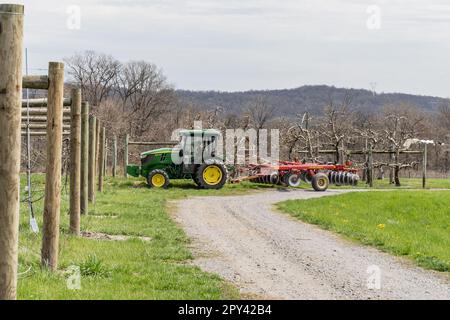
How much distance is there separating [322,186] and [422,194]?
626cm

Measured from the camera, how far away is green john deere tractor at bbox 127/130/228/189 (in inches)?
1123

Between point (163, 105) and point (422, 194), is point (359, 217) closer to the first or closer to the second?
point (422, 194)

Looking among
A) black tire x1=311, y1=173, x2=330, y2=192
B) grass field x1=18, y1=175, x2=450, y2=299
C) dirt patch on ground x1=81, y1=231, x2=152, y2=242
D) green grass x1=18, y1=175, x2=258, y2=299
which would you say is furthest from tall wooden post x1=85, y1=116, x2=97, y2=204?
black tire x1=311, y1=173, x2=330, y2=192

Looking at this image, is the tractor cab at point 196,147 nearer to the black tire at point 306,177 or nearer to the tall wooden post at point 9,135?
the black tire at point 306,177

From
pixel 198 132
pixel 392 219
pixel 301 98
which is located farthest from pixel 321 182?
pixel 301 98

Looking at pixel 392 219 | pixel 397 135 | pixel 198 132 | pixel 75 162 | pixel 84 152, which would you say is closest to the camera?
pixel 75 162

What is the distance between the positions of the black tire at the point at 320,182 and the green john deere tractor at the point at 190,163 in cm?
339

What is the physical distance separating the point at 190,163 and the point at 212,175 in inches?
38.4

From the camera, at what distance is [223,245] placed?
13.3m

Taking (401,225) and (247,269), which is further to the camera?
(401,225)

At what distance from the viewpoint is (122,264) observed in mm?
10203

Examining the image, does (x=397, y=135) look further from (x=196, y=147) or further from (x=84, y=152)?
(x=84, y=152)
